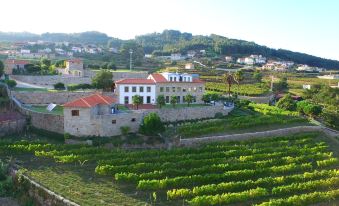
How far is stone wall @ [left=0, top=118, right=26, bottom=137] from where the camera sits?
34938mm

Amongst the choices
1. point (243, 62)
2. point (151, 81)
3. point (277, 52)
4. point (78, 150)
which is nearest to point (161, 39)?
point (277, 52)

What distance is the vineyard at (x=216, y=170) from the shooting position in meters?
25.8

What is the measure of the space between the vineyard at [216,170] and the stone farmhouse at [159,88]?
38.0 feet

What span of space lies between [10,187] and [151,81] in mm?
22158

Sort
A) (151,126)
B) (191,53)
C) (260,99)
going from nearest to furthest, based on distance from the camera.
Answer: (151,126)
(260,99)
(191,53)

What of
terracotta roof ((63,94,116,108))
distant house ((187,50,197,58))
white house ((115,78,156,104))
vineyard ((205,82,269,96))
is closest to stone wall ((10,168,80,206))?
terracotta roof ((63,94,116,108))

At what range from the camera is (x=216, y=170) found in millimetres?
29547

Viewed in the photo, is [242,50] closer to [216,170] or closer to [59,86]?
[59,86]

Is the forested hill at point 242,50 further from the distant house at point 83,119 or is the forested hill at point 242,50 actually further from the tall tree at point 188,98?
the distant house at point 83,119

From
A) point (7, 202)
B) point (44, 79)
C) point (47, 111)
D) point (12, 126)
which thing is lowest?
point (7, 202)

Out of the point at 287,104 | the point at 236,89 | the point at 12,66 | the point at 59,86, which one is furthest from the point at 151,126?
the point at 236,89

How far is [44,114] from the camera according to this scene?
36719mm

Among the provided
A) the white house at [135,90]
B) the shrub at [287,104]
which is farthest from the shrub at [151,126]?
the shrub at [287,104]

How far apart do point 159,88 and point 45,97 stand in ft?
40.0
